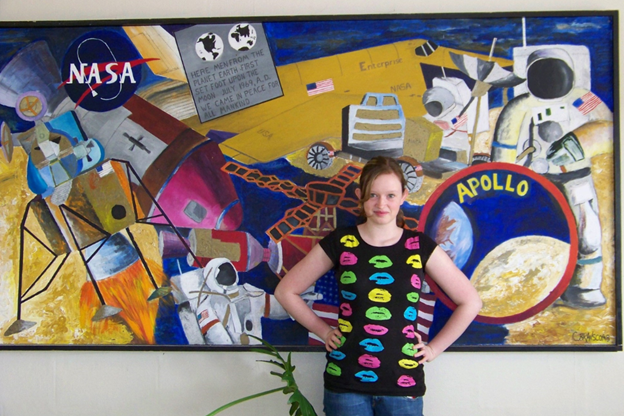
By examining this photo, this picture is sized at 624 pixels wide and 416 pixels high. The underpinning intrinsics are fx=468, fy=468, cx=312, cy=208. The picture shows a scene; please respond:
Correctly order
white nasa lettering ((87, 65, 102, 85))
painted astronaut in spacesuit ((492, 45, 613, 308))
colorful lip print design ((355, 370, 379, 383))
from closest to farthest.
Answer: colorful lip print design ((355, 370, 379, 383)) < painted astronaut in spacesuit ((492, 45, 613, 308)) < white nasa lettering ((87, 65, 102, 85))

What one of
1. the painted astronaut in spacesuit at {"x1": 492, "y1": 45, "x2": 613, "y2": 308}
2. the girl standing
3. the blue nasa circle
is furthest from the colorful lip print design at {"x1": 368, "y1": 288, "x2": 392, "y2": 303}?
the blue nasa circle

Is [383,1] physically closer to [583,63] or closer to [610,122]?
[583,63]

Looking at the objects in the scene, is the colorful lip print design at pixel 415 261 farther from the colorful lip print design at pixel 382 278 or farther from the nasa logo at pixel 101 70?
the nasa logo at pixel 101 70

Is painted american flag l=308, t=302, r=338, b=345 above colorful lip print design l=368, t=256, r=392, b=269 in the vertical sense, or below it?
below

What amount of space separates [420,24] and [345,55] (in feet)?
0.99

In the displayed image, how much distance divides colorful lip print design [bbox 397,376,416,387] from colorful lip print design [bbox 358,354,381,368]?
8 cm

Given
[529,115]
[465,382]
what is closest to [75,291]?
[465,382]

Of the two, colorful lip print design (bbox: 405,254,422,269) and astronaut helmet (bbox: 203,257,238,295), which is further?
astronaut helmet (bbox: 203,257,238,295)

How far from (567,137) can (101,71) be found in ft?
5.91

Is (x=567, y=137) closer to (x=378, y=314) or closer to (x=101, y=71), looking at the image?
(x=378, y=314)

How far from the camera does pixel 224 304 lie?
179 cm

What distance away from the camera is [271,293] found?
5.87 feet

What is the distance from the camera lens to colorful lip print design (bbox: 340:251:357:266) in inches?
59.9

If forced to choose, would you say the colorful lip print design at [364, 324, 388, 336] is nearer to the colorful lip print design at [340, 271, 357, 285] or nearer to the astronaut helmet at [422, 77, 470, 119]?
the colorful lip print design at [340, 271, 357, 285]
